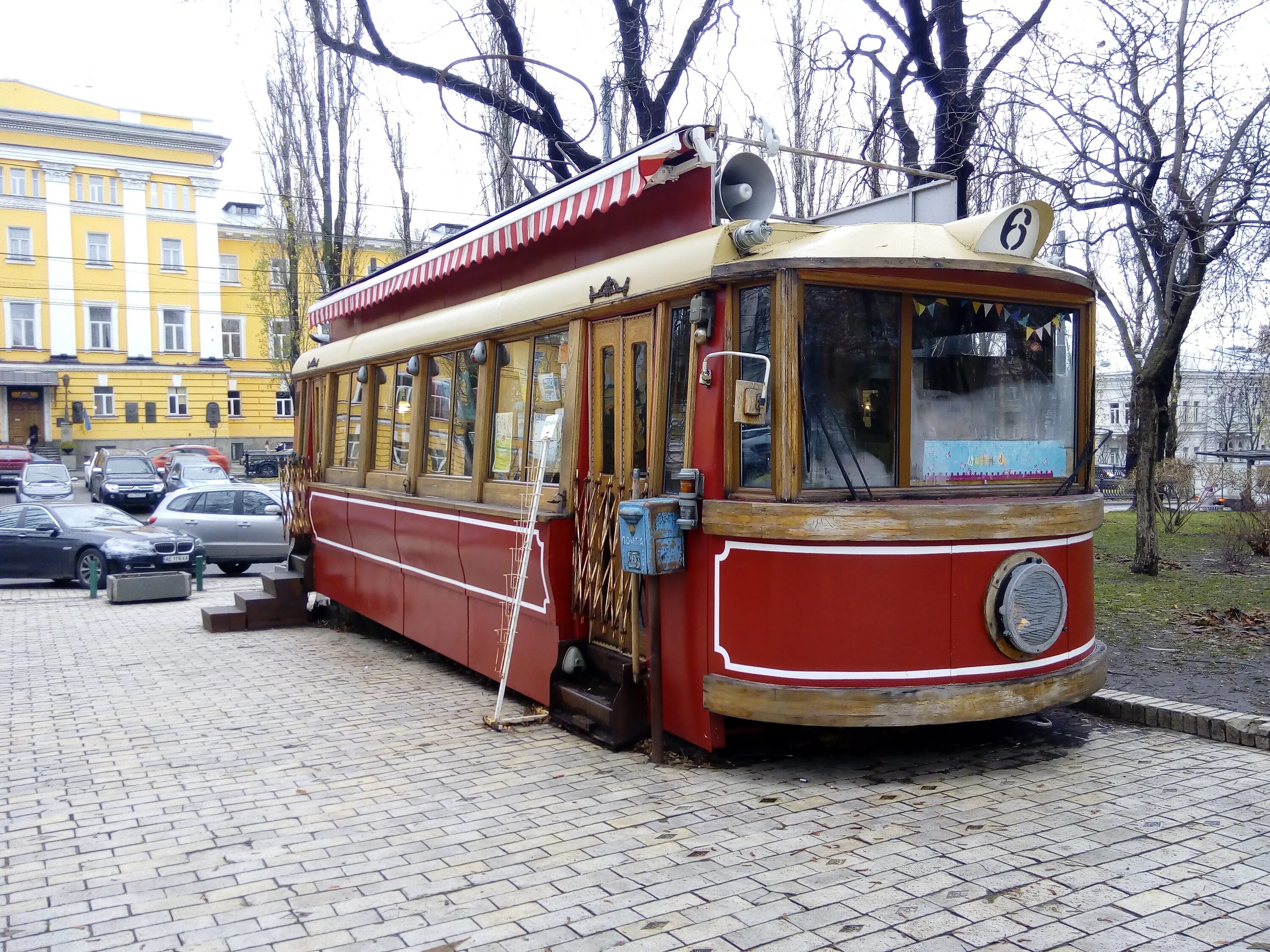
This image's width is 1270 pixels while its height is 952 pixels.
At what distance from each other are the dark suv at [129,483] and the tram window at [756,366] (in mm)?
26375

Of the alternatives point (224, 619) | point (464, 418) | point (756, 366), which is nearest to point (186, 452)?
point (224, 619)

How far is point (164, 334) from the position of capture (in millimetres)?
48875

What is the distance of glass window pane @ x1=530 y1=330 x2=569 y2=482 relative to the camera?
6.87 m

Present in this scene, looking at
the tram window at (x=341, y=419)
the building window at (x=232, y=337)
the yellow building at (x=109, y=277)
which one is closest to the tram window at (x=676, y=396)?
the tram window at (x=341, y=419)

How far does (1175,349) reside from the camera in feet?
41.2

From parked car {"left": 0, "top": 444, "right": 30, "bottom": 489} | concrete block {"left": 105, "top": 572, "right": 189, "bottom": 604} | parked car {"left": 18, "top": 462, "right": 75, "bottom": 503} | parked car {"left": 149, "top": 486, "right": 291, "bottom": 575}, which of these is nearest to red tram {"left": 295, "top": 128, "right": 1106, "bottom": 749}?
concrete block {"left": 105, "top": 572, "right": 189, "bottom": 604}

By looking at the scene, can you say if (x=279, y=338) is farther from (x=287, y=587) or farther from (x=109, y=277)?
(x=287, y=587)

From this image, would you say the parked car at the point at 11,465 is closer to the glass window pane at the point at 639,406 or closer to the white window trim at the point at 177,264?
the white window trim at the point at 177,264

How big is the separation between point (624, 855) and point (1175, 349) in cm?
1075

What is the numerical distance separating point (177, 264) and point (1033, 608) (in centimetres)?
4985

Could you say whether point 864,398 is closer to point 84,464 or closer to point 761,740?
point 761,740

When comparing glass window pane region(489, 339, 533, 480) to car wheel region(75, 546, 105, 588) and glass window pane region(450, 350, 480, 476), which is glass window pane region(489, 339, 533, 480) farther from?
car wheel region(75, 546, 105, 588)

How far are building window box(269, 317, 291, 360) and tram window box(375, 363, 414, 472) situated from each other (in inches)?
942

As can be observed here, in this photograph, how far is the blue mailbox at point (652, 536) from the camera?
216 inches
